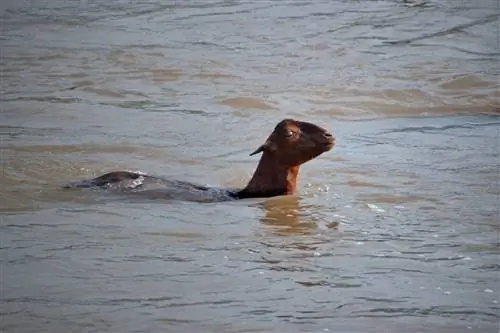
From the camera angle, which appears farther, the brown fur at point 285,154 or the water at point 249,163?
the brown fur at point 285,154

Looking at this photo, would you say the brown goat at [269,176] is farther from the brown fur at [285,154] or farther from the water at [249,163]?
the water at [249,163]

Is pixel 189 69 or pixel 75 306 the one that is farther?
pixel 189 69

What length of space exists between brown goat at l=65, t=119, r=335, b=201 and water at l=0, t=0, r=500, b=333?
0.14m

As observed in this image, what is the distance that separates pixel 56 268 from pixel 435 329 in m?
2.04

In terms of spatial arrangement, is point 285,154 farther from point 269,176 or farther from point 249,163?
point 249,163

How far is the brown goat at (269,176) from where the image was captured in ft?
27.3

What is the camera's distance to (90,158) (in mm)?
10062

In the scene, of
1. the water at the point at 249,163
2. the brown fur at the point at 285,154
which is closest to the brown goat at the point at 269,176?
the brown fur at the point at 285,154

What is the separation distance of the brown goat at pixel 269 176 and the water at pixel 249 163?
0.14m

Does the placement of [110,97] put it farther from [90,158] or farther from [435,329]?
[435,329]

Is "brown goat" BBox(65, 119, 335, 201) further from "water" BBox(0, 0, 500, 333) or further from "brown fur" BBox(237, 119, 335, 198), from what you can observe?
"water" BBox(0, 0, 500, 333)

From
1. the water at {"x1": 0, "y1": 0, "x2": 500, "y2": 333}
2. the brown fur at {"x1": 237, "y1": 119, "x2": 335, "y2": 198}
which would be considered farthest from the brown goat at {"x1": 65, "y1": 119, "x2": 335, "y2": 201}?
the water at {"x1": 0, "y1": 0, "x2": 500, "y2": 333}

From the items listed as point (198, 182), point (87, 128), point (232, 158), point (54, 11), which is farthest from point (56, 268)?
point (54, 11)

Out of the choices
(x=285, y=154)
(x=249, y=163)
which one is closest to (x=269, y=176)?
(x=285, y=154)
